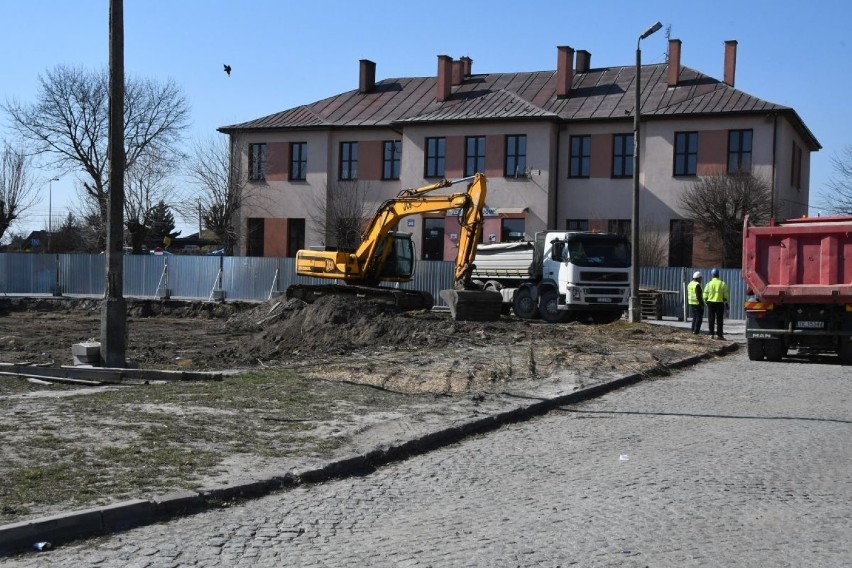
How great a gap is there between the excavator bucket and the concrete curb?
15.5 meters

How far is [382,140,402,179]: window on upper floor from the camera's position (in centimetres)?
5169

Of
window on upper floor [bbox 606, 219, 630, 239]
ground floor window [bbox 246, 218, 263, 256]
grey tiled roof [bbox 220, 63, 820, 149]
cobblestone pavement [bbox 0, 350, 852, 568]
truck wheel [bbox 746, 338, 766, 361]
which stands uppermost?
grey tiled roof [bbox 220, 63, 820, 149]

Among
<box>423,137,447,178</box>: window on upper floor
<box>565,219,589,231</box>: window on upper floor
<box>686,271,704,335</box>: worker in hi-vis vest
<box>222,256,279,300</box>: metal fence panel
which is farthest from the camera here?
<box>423,137,447,178</box>: window on upper floor

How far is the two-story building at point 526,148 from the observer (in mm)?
45531

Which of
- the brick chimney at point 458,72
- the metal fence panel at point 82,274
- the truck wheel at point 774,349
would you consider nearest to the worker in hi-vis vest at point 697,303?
the truck wheel at point 774,349

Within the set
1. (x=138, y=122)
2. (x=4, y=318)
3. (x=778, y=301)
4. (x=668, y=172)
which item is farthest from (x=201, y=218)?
(x=778, y=301)

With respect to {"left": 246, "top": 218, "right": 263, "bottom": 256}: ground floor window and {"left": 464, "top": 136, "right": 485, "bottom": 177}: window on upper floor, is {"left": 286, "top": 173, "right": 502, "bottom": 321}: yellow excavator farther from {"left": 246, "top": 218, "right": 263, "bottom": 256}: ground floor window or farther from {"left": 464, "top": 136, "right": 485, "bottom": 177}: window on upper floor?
{"left": 246, "top": 218, "right": 263, "bottom": 256}: ground floor window

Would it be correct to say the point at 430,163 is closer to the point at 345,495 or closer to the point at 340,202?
the point at 340,202

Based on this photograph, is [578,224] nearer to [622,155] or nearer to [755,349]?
[622,155]

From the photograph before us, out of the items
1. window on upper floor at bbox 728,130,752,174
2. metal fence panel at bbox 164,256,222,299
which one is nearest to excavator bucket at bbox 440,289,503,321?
metal fence panel at bbox 164,256,222,299

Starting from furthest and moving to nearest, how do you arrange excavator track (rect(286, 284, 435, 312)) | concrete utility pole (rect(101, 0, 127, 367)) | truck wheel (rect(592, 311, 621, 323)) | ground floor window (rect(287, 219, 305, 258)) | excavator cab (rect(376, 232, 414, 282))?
ground floor window (rect(287, 219, 305, 258)) < excavator cab (rect(376, 232, 414, 282)) < truck wheel (rect(592, 311, 621, 323)) < excavator track (rect(286, 284, 435, 312)) < concrete utility pole (rect(101, 0, 127, 367))

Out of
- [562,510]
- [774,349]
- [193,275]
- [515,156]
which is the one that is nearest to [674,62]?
[515,156]

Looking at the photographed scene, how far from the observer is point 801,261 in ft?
65.2

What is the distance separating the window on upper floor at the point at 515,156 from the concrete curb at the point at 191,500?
37.3 m
